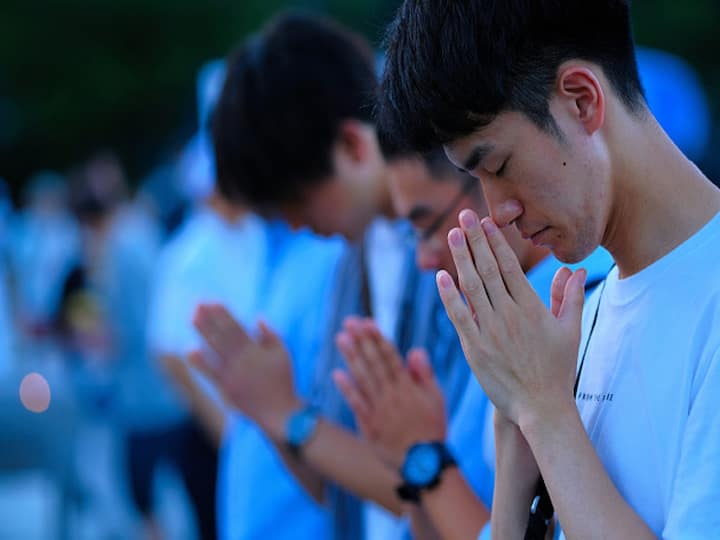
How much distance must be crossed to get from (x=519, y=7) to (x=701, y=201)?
13.9 inches

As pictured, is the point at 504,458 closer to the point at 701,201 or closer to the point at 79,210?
the point at 701,201

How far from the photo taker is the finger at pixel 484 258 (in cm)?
156

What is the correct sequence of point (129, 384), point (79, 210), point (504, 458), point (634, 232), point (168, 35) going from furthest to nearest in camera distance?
point (168, 35)
point (79, 210)
point (129, 384)
point (504, 458)
point (634, 232)

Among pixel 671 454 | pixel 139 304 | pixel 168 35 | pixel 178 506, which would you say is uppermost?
pixel 168 35

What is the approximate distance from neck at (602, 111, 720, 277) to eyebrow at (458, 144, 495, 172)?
173 millimetres

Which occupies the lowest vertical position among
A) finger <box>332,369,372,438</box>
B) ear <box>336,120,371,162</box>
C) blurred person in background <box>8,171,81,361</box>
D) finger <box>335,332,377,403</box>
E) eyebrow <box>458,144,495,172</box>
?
eyebrow <box>458,144,495,172</box>

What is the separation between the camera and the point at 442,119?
159cm

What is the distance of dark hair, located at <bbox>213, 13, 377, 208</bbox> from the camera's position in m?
2.93

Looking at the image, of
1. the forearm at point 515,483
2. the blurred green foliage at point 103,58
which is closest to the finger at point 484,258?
the forearm at point 515,483

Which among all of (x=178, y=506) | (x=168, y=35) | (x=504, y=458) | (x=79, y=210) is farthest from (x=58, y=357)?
(x=168, y=35)

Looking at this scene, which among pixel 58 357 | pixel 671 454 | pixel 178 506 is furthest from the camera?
pixel 58 357

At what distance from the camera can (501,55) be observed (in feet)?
5.02

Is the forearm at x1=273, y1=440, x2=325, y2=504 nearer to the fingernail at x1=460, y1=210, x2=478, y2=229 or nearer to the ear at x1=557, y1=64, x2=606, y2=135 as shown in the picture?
the fingernail at x1=460, y1=210, x2=478, y2=229

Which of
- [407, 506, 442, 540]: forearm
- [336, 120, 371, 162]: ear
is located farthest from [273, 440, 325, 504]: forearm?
[336, 120, 371, 162]: ear
